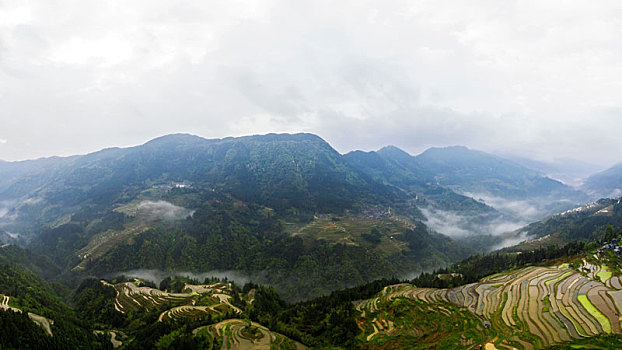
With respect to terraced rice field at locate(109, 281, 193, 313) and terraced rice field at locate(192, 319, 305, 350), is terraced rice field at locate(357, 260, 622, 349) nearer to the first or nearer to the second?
terraced rice field at locate(192, 319, 305, 350)

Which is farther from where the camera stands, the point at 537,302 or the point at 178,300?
the point at 178,300

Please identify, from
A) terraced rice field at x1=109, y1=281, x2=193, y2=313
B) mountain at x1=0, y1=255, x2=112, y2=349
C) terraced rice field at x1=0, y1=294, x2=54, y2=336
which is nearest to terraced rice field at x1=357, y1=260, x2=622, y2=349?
mountain at x1=0, y1=255, x2=112, y2=349

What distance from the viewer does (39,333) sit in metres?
53.2

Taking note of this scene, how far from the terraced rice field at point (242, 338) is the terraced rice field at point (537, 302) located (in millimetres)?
20409

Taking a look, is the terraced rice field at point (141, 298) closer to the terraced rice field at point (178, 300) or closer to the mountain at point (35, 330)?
the terraced rice field at point (178, 300)

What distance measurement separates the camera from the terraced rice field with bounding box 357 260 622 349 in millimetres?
47713

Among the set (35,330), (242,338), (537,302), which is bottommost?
(242,338)

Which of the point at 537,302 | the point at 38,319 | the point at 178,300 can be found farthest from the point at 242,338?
the point at 537,302

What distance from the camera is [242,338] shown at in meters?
57.4

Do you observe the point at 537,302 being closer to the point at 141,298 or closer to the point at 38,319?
the point at 38,319

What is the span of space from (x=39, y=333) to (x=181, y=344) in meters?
30.3

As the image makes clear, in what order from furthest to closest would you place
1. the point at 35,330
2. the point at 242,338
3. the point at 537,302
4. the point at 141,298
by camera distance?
the point at 141,298 < the point at 537,302 < the point at 242,338 < the point at 35,330

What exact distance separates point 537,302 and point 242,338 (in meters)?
67.9

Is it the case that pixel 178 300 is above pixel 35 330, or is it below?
below
